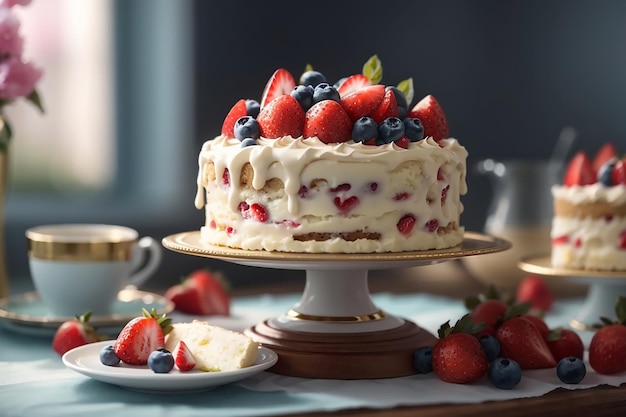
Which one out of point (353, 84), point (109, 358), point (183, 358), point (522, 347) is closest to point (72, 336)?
point (109, 358)

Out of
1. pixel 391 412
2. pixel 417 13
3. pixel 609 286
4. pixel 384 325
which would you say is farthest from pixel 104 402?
pixel 417 13

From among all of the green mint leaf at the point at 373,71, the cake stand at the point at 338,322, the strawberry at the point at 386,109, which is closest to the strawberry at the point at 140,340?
the cake stand at the point at 338,322

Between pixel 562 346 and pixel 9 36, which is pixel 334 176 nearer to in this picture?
pixel 562 346

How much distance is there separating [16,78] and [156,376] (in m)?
0.89

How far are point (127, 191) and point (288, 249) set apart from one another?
3.34 metres

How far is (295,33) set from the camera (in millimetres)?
4531

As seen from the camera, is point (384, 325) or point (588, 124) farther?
point (588, 124)

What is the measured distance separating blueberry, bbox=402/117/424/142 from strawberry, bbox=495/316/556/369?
1.21 feet

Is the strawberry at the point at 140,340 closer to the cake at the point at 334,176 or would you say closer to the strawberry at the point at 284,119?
the cake at the point at 334,176

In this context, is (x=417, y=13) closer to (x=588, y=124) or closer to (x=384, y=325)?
(x=588, y=124)

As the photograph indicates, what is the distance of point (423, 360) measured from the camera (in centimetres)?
167

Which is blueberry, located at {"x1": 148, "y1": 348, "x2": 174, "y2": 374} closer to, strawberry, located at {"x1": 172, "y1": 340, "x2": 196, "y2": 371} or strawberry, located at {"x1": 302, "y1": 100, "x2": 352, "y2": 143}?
strawberry, located at {"x1": 172, "y1": 340, "x2": 196, "y2": 371}

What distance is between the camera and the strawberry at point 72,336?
70.1 inches

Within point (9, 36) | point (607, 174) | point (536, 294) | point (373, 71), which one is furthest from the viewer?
point (536, 294)
